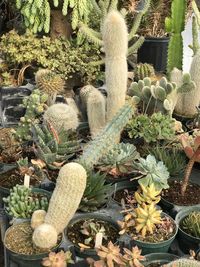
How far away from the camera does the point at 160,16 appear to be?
16.3ft

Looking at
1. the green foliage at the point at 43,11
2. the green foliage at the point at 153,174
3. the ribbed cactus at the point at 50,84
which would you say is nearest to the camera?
the green foliage at the point at 153,174

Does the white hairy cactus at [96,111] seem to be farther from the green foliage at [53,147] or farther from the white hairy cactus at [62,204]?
the white hairy cactus at [62,204]

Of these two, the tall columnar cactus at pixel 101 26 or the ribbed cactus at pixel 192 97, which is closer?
the ribbed cactus at pixel 192 97

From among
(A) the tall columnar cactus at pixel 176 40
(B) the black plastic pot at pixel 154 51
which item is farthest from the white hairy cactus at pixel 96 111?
(B) the black plastic pot at pixel 154 51

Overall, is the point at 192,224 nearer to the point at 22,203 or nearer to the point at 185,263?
the point at 185,263

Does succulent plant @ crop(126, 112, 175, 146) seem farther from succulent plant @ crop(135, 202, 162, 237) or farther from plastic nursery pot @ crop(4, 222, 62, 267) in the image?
plastic nursery pot @ crop(4, 222, 62, 267)

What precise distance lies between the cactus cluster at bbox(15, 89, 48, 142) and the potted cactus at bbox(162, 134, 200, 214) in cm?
102

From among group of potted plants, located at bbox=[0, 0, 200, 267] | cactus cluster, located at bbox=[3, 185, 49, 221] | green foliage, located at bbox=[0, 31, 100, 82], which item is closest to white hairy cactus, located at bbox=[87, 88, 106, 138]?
group of potted plants, located at bbox=[0, 0, 200, 267]

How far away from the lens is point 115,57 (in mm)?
2766

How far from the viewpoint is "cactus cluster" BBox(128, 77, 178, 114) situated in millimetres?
3057

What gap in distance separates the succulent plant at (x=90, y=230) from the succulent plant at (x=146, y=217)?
169mm

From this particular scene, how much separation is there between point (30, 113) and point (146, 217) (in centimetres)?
136

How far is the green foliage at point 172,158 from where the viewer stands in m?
2.63

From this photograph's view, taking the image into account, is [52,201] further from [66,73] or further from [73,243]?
[66,73]
